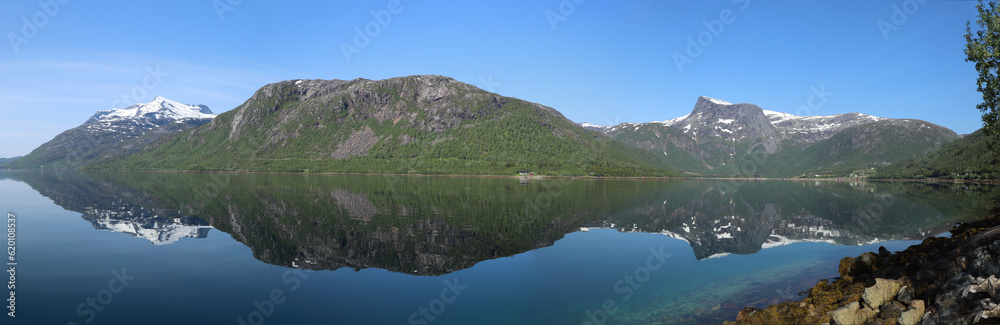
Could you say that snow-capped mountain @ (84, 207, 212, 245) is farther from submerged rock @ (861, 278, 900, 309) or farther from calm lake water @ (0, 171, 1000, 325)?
submerged rock @ (861, 278, 900, 309)

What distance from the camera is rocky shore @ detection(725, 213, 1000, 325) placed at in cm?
1541

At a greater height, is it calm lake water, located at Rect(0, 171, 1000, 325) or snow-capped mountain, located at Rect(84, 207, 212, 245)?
snow-capped mountain, located at Rect(84, 207, 212, 245)

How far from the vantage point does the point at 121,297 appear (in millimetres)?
20609

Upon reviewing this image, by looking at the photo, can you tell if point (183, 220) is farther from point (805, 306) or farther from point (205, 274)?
point (805, 306)

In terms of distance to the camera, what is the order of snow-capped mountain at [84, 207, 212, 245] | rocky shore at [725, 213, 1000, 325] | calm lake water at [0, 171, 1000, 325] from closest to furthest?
rocky shore at [725, 213, 1000, 325], calm lake water at [0, 171, 1000, 325], snow-capped mountain at [84, 207, 212, 245]

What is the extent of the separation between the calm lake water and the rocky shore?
2.76 metres

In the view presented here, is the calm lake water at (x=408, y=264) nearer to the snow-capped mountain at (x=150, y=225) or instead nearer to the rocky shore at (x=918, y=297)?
the snow-capped mountain at (x=150, y=225)

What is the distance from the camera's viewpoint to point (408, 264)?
28031 millimetres

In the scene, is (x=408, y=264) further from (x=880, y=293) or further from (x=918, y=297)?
(x=918, y=297)

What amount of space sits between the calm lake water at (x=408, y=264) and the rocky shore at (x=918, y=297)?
276 cm

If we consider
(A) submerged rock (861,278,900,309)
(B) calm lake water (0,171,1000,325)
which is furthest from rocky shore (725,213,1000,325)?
(B) calm lake water (0,171,1000,325)

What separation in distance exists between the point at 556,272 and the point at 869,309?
50.8 feet

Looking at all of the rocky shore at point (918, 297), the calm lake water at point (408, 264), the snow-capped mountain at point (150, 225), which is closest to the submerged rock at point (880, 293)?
the rocky shore at point (918, 297)

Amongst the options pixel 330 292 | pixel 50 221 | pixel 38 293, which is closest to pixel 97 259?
pixel 38 293
